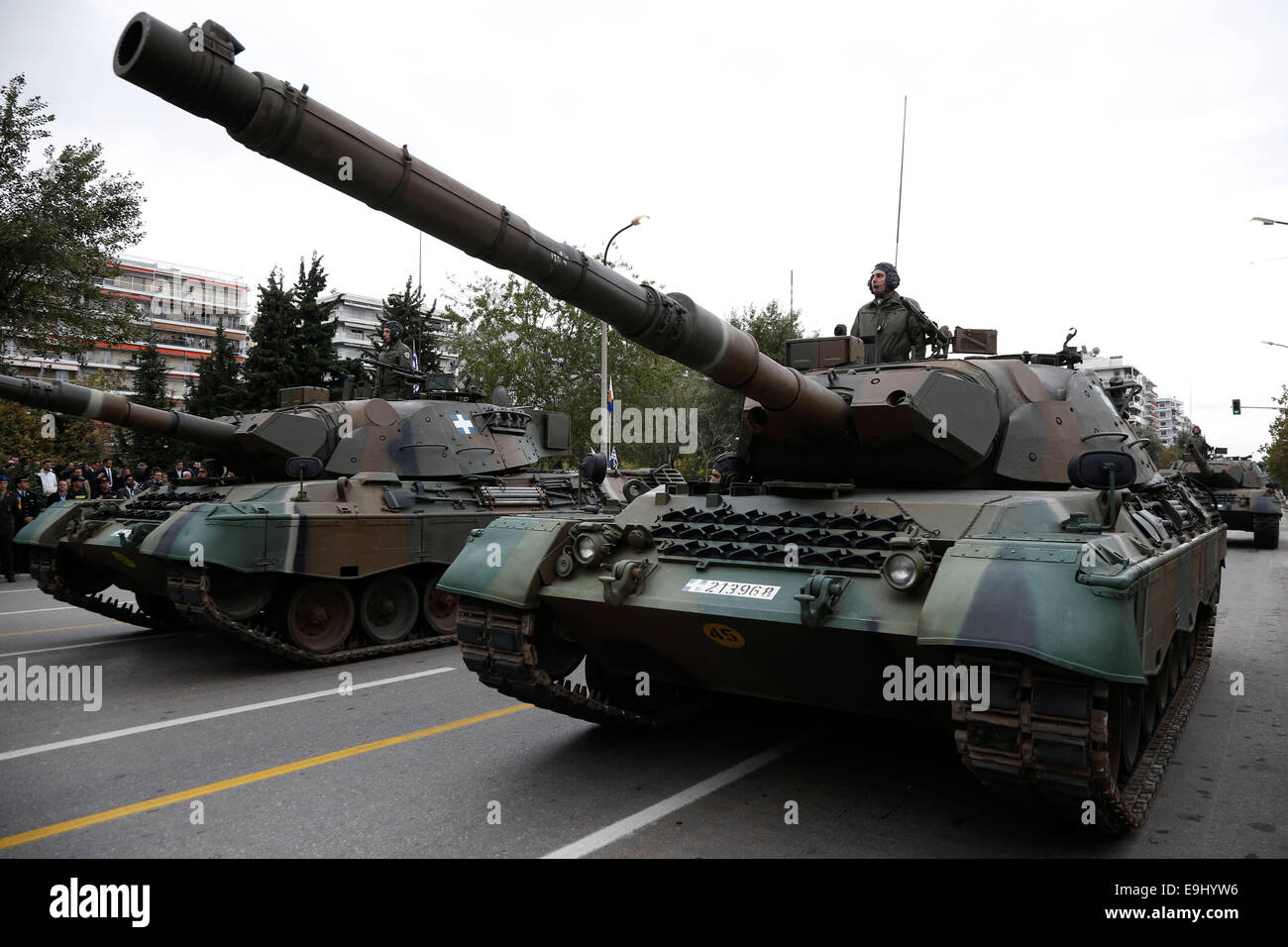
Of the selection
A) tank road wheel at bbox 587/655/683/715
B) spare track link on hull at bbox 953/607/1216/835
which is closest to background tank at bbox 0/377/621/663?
tank road wheel at bbox 587/655/683/715

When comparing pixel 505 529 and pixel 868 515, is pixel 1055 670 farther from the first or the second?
pixel 505 529

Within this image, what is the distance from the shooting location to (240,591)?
8648 mm

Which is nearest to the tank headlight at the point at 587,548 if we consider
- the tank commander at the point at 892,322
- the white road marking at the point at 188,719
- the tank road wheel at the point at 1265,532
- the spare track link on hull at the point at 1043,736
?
the spare track link on hull at the point at 1043,736

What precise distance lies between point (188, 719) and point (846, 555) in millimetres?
5147

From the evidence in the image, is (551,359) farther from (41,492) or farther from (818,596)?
(818,596)

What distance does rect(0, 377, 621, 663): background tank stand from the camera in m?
8.41

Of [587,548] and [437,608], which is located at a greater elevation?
[587,548]

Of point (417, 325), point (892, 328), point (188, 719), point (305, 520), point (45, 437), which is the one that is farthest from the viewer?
point (417, 325)

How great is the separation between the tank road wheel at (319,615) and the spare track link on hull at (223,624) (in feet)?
0.38

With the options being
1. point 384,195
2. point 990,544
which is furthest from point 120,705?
point 990,544

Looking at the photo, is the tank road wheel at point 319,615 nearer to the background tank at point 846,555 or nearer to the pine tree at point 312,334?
the background tank at point 846,555
